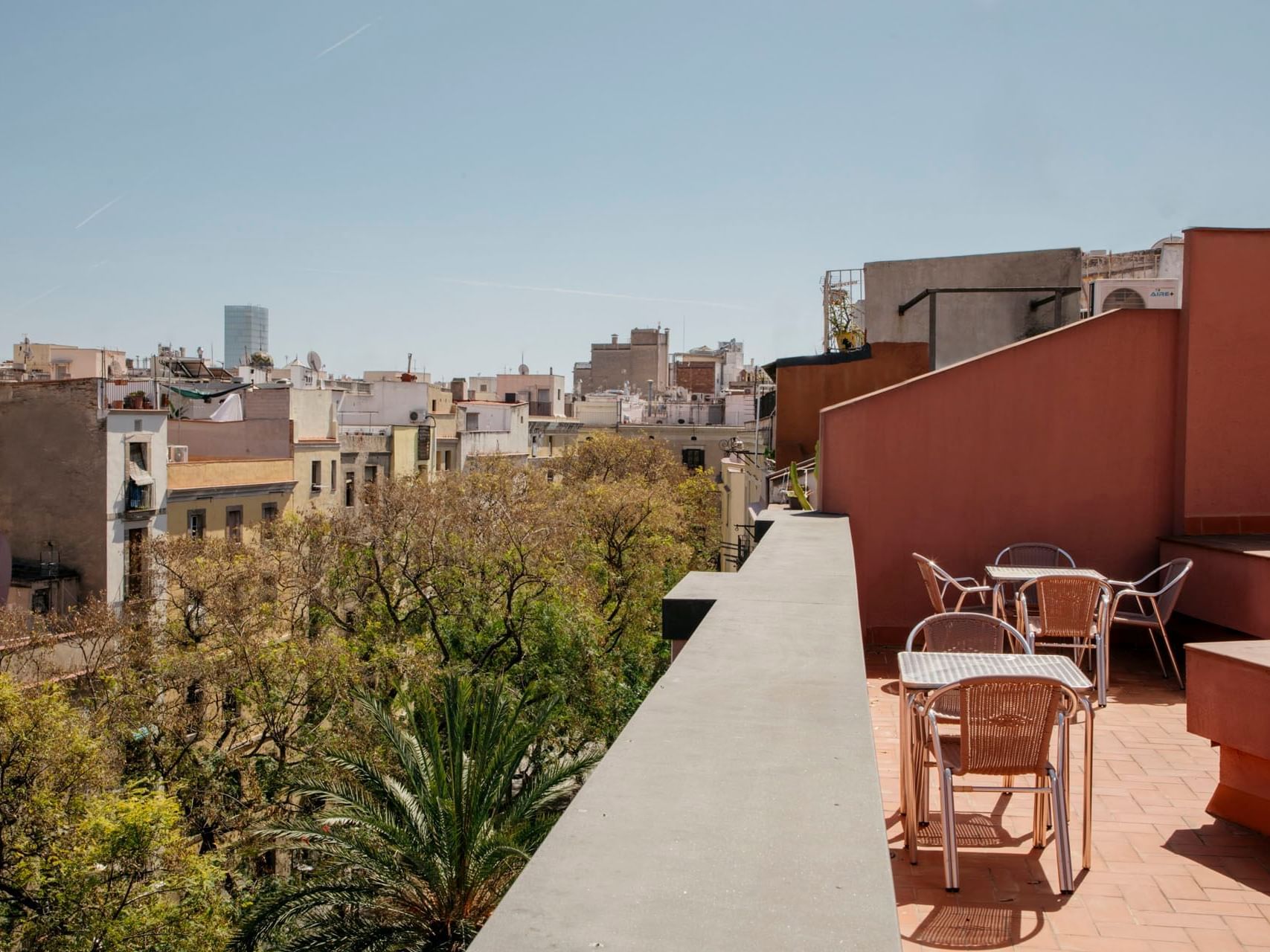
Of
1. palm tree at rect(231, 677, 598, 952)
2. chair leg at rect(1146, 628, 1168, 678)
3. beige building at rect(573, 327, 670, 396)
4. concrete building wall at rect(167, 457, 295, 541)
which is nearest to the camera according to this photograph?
chair leg at rect(1146, 628, 1168, 678)

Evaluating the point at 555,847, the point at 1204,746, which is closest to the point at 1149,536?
the point at 1204,746

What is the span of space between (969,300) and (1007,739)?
1027cm

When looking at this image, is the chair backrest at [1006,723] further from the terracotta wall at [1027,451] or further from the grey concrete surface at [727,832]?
the terracotta wall at [1027,451]

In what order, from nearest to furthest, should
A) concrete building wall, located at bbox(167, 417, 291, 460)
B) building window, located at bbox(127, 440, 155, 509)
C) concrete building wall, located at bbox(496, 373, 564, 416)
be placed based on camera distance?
building window, located at bbox(127, 440, 155, 509) < concrete building wall, located at bbox(167, 417, 291, 460) < concrete building wall, located at bbox(496, 373, 564, 416)

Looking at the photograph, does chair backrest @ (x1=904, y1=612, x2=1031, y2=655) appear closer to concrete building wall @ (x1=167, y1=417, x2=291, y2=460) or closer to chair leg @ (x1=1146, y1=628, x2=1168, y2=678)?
chair leg @ (x1=1146, y1=628, x2=1168, y2=678)

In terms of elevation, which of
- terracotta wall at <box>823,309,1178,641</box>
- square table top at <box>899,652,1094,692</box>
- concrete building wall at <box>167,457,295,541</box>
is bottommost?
concrete building wall at <box>167,457,295,541</box>

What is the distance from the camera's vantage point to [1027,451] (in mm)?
7523

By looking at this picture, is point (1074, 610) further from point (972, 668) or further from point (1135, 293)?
point (1135, 293)

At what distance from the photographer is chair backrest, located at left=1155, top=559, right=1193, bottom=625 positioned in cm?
624

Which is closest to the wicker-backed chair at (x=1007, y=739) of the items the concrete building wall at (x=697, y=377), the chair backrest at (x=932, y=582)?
the chair backrest at (x=932, y=582)

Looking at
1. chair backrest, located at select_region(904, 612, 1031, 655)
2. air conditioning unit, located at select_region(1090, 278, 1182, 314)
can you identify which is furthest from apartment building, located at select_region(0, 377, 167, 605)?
chair backrest, located at select_region(904, 612, 1031, 655)

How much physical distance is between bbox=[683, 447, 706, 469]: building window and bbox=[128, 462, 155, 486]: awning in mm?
30981

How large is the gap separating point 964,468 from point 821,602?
3744 millimetres

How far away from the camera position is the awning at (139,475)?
96.6 feet
